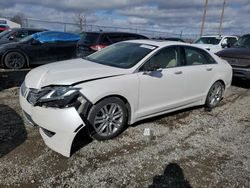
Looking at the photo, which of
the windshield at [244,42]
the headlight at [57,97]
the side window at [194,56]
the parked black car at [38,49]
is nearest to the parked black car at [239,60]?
the windshield at [244,42]

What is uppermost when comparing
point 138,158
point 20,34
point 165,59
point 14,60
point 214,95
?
point 165,59


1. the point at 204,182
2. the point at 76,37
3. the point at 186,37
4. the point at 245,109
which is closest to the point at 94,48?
the point at 76,37

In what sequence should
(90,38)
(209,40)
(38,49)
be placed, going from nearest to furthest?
1. (90,38)
2. (38,49)
3. (209,40)

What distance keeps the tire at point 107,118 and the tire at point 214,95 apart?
2.57 metres

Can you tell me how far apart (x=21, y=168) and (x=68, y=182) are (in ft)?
2.30

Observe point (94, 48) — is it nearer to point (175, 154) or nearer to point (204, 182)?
point (175, 154)

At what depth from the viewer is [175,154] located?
376cm

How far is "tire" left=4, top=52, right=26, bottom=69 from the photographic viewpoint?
9.53 meters

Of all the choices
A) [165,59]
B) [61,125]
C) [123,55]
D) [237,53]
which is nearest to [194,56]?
[165,59]

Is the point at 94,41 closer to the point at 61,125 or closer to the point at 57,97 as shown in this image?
the point at 57,97

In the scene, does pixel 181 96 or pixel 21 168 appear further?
pixel 181 96

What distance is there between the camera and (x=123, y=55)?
4699 millimetres

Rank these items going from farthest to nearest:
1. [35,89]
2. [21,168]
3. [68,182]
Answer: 1. [35,89]
2. [21,168]
3. [68,182]

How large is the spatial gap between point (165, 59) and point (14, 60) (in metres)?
7.05
